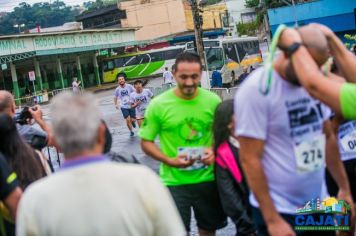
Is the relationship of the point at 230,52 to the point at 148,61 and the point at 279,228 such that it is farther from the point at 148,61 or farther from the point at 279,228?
the point at 279,228

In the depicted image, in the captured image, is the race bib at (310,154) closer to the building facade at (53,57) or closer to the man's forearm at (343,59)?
the man's forearm at (343,59)

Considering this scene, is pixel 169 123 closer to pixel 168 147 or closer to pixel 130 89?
pixel 168 147

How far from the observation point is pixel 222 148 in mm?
4238

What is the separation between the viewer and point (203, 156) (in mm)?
4453

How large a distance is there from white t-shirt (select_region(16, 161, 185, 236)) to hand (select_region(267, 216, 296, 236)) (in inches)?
A: 35.1

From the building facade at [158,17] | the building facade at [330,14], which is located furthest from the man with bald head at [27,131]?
the building facade at [158,17]

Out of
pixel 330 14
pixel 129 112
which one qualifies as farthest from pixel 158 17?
pixel 129 112

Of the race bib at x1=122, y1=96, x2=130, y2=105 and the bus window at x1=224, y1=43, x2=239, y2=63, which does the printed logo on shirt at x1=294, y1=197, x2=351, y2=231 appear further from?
the bus window at x1=224, y1=43, x2=239, y2=63

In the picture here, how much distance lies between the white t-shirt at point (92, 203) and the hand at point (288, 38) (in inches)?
41.0

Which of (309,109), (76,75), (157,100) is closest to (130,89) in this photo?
(157,100)

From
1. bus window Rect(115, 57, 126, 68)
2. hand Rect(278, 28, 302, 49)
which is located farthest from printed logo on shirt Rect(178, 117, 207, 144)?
bus window Rect(115, 57, 126, 68)

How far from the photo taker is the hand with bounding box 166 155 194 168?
4449mm

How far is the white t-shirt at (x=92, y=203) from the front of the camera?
220 centimetres

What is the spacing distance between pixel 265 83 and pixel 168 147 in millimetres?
1858
